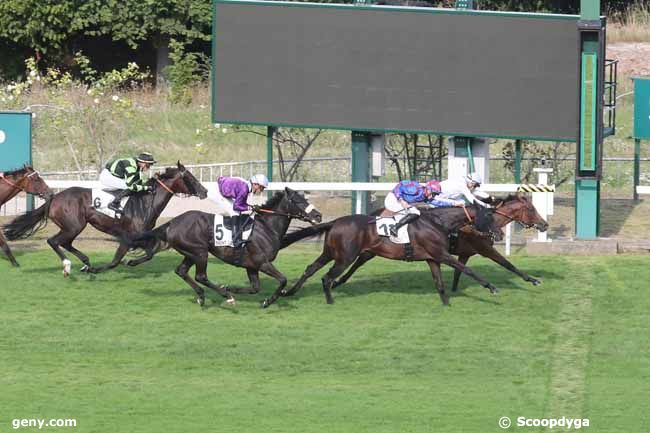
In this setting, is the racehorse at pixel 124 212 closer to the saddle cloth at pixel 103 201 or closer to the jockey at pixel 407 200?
the saddle cloth at pixel 103 201

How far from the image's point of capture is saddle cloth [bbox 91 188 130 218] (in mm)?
16609

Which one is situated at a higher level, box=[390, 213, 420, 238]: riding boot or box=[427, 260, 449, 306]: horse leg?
box=[390, 213, 420, 238]: riding boot

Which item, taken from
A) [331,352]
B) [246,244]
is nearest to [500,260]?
[246,244]

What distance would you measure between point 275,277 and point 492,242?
2343 mm

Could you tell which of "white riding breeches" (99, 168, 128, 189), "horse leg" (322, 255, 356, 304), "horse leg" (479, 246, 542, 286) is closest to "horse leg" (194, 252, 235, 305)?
"horse leg" (322, 255, 356, 304)

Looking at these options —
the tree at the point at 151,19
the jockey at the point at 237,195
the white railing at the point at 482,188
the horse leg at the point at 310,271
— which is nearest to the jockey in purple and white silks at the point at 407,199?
the horse leg at the point at 310,271

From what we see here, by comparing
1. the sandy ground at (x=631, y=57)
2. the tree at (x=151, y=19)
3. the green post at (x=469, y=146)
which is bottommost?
the green post at (x=469, y=146)

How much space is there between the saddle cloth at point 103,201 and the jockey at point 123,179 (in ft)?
0.13

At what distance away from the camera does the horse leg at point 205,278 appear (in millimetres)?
14859

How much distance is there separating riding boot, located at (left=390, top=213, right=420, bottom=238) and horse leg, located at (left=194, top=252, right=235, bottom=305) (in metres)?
1.71

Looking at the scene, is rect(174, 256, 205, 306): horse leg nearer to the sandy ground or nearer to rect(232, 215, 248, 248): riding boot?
rect(232, 215, 248, 248): riding boot

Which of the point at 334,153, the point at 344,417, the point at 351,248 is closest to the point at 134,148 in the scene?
the point at 334,153

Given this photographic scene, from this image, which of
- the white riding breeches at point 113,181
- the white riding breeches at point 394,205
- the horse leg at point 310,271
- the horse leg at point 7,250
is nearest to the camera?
the white riding breeches at point 394,205

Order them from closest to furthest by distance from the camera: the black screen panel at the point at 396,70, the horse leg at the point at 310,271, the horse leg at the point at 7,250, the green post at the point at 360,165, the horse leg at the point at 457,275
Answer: the horse leg at the point at 310,271, the horse leg at the point at 457,275, the horse leg at the point at 7,250, the black screen panel at the point at 396,70, the green post at the point at 360,165
